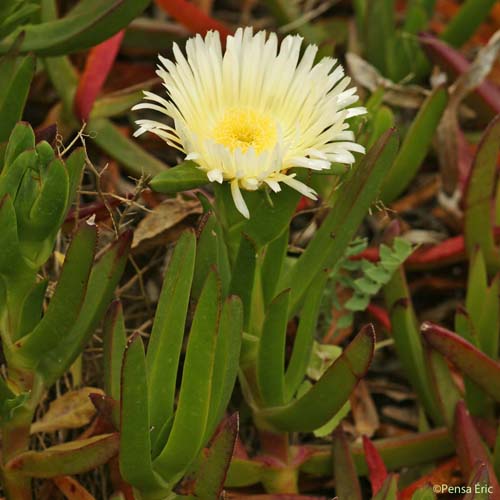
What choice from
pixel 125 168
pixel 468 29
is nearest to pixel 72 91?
pixel 125 168

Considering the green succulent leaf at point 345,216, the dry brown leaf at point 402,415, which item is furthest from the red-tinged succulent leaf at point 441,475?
the green succulent leaf at point 345,216

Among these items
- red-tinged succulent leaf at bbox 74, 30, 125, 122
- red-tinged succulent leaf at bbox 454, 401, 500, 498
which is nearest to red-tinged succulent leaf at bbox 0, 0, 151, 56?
red-tinged succulent leaf at bbox 74, 30, 125, 122

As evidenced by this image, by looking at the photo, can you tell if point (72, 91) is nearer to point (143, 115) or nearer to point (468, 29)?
point (143, 115)

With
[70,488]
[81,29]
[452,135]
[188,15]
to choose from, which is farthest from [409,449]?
[188,15]

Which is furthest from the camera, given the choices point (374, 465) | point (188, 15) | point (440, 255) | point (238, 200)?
point (188, 15)

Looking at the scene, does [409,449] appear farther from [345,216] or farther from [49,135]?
[49,135]

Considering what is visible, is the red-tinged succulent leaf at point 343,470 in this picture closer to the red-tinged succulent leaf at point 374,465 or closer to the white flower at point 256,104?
the red-tinged succulent leaf at point 374,465
